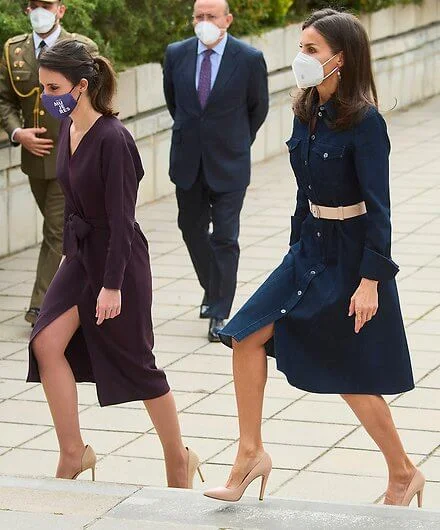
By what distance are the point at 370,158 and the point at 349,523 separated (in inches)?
46.0

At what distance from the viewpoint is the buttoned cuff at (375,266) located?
4.88 metres

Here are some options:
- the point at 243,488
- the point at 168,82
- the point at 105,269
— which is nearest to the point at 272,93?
the point at 168,82

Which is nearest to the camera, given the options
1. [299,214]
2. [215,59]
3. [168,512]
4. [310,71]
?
[168,512]

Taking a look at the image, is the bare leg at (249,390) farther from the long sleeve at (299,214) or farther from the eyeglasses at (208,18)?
the eyeglasses at (208,18)

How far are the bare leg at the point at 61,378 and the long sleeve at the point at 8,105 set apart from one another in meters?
3.36

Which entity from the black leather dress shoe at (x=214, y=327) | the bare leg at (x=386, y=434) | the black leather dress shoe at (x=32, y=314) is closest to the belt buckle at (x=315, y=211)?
the bare leg at (x=386, y=434)

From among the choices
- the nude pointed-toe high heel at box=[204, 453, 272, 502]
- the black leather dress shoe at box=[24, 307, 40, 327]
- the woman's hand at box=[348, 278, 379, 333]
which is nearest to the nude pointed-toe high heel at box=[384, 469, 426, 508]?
the nude pointed-toe high heel at box=[204, 453, 272, 502]

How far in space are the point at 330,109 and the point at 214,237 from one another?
349 centimetres

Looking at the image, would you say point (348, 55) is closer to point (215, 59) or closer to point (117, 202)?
point (117, 202)

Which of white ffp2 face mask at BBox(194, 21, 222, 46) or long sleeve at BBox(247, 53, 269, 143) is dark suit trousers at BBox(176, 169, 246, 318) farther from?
white ffp2 face mask at BBox(194, 21, 222, 46)

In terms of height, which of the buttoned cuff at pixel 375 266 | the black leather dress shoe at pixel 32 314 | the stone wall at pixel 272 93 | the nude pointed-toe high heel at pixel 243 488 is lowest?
the stone wall at pixel 272 93

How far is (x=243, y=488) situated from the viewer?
5.03 metres

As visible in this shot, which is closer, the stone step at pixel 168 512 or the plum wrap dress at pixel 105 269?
the stone step at pixel 168 512

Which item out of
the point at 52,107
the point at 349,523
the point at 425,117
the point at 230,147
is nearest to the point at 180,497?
the point at 349,523
